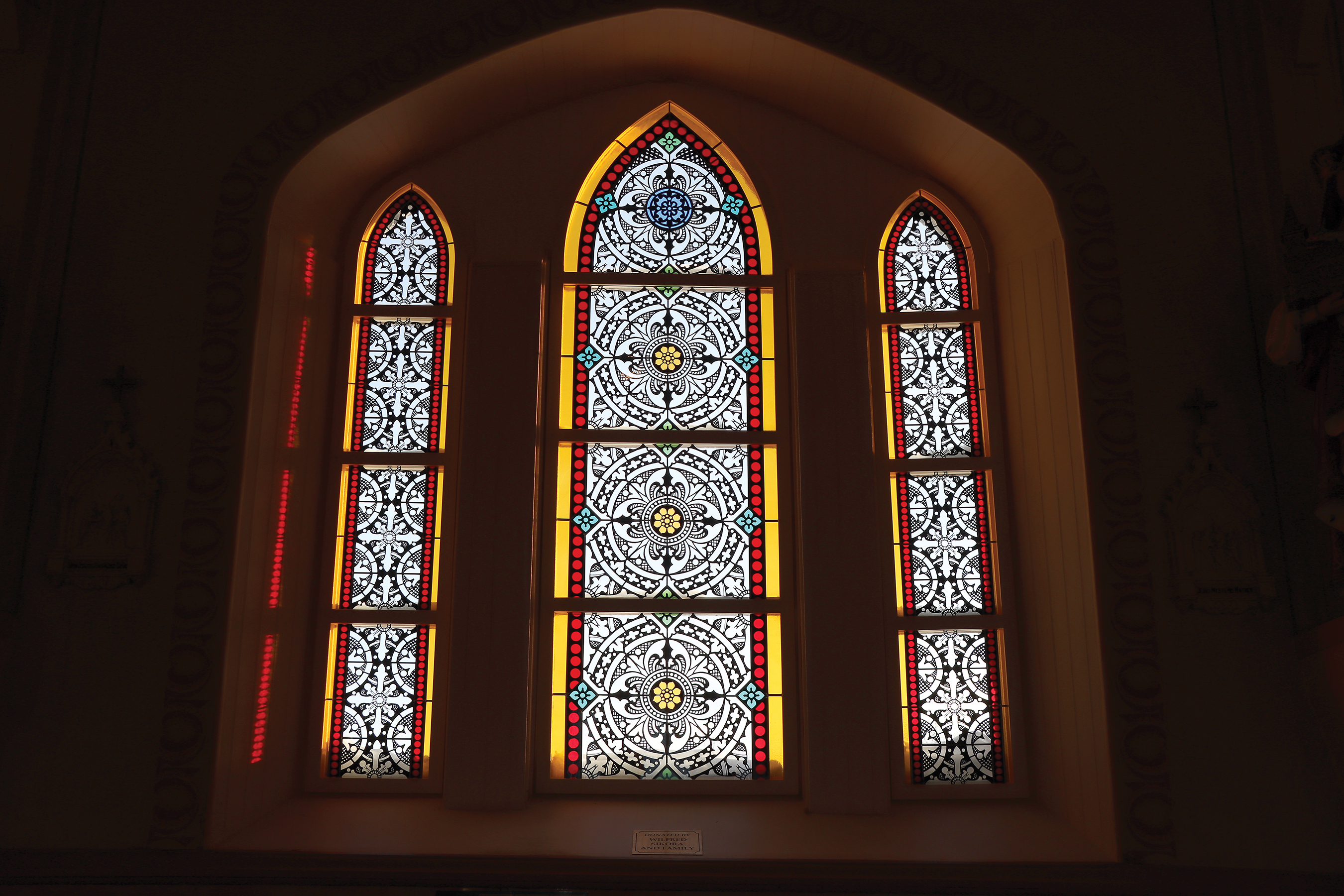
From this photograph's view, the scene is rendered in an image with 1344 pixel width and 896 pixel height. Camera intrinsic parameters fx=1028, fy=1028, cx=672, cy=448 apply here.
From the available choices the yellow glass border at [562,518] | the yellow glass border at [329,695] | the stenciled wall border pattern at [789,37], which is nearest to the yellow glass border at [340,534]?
the yellow glass border at [329,695]

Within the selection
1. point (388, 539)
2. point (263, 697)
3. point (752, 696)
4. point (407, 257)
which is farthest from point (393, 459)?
point (752, 696)

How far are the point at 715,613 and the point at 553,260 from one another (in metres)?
1.70

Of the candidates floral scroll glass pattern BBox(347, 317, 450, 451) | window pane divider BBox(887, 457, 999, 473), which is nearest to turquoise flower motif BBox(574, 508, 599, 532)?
floral scroll glass pattern BBox(347, 317, 450, 451)

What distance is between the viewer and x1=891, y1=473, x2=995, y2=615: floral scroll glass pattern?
4.27 m

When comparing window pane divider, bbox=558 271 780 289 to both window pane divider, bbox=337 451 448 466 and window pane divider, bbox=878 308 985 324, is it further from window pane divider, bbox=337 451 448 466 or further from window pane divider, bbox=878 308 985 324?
window pane divider, bbox=337 451 448 466

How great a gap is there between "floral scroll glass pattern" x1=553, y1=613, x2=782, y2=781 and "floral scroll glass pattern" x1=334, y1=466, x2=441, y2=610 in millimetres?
621

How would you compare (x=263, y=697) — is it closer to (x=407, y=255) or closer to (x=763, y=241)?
(x=407, y=255)

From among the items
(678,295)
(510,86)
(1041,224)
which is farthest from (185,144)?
(1041,224)

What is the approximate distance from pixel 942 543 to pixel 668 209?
6.34ft

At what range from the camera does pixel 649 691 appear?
4211 millimetres

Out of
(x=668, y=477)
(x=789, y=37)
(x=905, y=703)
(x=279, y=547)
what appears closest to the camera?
(x=279, y=547)

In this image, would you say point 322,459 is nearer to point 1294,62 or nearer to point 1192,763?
point 1192,763

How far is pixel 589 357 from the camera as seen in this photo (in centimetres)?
453

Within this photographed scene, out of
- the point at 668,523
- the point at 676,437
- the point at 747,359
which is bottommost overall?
the point at 668,523
